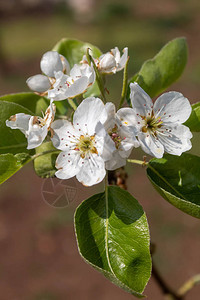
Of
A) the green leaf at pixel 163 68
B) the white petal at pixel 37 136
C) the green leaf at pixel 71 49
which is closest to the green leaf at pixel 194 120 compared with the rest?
the green leaf at pixel 163 68

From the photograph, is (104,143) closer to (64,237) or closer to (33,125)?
(33,125)

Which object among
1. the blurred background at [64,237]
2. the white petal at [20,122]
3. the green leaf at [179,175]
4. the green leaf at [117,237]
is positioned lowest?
the blurred background at [64,237]

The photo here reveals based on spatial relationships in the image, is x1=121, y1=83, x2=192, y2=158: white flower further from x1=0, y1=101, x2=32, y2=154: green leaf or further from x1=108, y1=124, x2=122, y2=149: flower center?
x1=0, y1=101, x2=32, y2=154: green leaf

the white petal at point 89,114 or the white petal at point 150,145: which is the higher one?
the white petal at point 89,114

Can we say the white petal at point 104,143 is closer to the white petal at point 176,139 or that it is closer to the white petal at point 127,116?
the white petal at point 127,116

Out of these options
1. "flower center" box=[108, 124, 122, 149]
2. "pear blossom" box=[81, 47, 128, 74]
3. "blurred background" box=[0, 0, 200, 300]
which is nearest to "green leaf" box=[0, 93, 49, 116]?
"pear blossom" box=[81, 47, 128, 74]

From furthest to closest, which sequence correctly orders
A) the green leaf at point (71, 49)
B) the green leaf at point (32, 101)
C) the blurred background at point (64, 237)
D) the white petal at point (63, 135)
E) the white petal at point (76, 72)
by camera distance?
1. the blurred background at point (64, 237)
2. the green leaf at point (71, 49)
3. the green leaf at point (32, 101)
4. the white petal at point (76, 72)
5. the white petal at point (63, 135)

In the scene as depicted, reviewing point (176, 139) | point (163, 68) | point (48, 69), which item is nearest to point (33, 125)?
point (48, 69)
